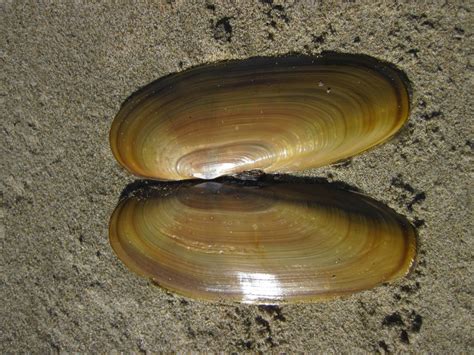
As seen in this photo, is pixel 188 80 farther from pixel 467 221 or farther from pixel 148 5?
pixel 467 221

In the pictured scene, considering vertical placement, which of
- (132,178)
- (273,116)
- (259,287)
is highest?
(273,116)

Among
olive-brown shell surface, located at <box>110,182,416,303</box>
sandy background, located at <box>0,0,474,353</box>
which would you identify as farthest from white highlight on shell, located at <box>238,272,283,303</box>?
sandy background, located at <box>0,0,474,353</box>

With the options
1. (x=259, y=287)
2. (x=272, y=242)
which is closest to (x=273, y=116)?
(x=272, y=242)

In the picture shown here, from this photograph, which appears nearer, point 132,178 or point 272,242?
point 272,242

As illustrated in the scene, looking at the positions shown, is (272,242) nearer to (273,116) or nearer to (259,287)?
(259,287)

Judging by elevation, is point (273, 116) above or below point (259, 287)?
above

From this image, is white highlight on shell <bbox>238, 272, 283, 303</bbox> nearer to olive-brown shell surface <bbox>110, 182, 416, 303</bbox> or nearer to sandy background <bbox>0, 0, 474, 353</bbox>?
olive-brown shell surface <bbox>110, 182, 416, 303</bbox>
